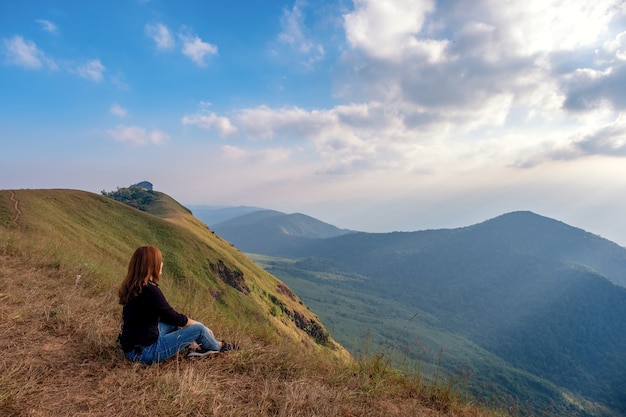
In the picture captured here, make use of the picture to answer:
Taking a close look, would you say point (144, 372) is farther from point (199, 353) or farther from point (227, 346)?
point (227, 346)

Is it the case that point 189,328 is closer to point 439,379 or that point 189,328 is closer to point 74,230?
point 439,379

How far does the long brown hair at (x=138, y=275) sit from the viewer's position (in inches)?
229

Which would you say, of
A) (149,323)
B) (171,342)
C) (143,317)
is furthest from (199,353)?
(143,317)

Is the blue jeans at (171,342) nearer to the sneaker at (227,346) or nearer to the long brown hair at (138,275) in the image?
the sneaker at (227,346)

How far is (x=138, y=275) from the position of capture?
5.88m

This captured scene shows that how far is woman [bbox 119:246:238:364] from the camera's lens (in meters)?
5.76

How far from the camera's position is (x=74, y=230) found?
1518 inches

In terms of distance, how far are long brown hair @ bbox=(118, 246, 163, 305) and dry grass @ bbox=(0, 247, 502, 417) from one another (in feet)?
3.98

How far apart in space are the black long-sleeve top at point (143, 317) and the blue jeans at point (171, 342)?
0.13 meters

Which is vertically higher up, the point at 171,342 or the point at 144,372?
the point at 171,342

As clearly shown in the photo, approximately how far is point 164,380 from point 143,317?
4.08 feet

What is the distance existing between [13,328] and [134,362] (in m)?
2.81

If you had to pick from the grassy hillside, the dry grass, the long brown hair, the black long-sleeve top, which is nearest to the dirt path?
the grassy hillside

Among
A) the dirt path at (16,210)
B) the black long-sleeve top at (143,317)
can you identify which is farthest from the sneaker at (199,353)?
the dirt path at (16,210)
